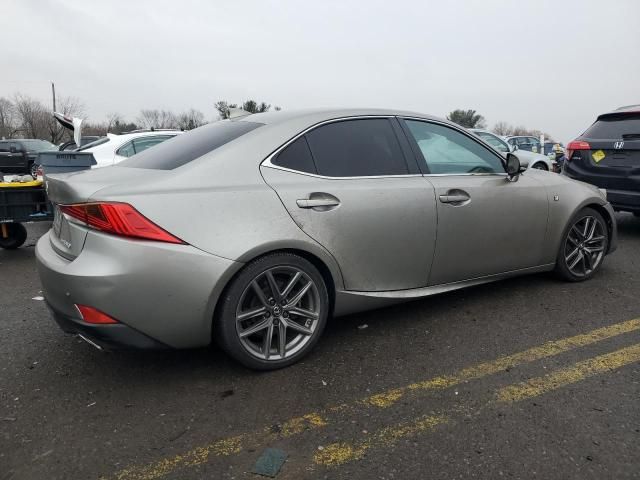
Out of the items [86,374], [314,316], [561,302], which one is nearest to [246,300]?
[314,316]

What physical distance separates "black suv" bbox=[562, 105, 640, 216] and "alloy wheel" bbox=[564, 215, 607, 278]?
1.72 metres

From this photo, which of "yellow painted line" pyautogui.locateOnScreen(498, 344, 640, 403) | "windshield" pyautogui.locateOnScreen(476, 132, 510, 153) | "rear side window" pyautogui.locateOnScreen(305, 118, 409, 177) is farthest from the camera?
"windshield" pyautogui.locateOnScreen(476, 132, 510, 153)

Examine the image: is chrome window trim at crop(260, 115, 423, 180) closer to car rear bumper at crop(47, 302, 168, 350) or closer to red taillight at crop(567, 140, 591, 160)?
car rear bumper at crop(47, 302, 168, 350)

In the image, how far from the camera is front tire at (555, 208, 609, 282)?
411cm

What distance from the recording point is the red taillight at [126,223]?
2312 millimetres

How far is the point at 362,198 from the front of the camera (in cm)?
293

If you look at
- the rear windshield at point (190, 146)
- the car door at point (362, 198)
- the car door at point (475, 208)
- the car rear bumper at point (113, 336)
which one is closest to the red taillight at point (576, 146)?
the car door at point (475, 208)

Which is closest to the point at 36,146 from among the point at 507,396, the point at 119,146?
the point at 119,146

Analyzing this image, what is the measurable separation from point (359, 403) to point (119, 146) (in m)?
6.57

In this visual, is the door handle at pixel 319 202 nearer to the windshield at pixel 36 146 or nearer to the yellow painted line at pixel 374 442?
the yellow painted line at pixel 374 442

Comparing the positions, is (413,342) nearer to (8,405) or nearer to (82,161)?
(8,405)

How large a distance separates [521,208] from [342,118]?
1607mm

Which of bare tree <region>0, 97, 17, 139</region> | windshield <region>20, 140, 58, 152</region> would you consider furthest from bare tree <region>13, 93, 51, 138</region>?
windshield <region>20, 140, 58, 152</region>

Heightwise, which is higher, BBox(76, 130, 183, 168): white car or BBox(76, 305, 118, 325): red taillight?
BBox(76, 130, 183, 168): white car
